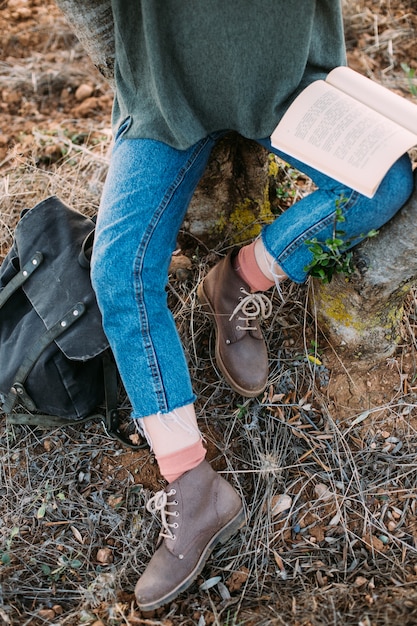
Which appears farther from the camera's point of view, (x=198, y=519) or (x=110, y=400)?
(x=110, y=400)

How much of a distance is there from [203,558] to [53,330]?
0.76 metres

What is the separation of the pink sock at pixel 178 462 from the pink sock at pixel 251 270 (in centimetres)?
50

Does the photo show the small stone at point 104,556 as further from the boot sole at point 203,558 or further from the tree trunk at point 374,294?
the tree trunk at point 374,294

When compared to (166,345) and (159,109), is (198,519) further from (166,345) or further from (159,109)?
(159,109)

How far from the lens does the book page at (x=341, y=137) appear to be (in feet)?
4.10

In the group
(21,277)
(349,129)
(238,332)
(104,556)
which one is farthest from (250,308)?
(104,556)

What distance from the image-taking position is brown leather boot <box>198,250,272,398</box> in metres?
1.66

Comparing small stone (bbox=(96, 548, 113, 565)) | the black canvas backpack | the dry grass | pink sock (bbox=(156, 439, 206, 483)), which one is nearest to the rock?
the black canvas backpack

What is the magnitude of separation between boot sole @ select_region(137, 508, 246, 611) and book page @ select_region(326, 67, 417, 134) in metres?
1.10

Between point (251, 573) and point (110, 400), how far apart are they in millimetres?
647

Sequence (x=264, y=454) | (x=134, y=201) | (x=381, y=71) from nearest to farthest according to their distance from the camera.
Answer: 1. (x=134, y=201)
2. (x=264, y=454)
3. (x=381, y=71)

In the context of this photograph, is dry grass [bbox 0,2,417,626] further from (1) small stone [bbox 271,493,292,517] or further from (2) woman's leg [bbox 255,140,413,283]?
(2) woman's leg [bbox 255,140,413,283]

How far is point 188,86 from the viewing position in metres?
1.38

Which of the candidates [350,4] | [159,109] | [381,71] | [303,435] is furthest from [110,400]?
[350,4]
